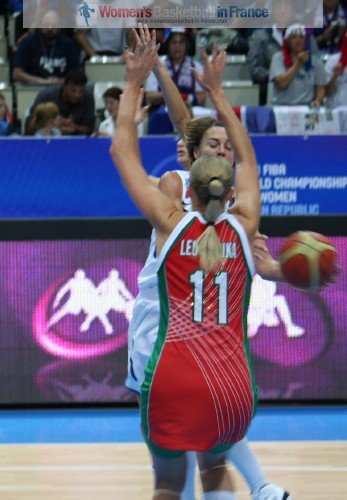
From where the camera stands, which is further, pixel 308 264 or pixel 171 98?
pixel 171 98

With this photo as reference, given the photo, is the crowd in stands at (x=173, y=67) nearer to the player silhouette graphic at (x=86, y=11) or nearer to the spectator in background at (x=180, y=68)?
the spectator in background at (x=180, y=68)

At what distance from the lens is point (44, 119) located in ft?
31.2

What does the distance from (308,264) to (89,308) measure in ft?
11.6

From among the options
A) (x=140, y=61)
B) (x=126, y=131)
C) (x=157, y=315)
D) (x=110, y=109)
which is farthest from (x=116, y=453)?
(x=110, y=109)

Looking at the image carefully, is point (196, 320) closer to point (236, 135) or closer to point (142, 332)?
point (236, 135)

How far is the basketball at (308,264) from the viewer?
391cm

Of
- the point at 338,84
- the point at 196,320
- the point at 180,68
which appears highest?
the point at 180,68

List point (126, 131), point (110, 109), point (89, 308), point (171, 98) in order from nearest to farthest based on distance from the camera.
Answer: point (126, 131) < point (171, 98) < point (89, 308) < point (110, 109)

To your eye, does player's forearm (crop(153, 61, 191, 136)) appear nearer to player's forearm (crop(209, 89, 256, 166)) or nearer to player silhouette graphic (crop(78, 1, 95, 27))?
player's forearm (crop(209, 89, 256, 166))

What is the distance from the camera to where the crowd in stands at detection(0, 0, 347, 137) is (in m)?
10.0

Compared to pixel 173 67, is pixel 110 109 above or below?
below

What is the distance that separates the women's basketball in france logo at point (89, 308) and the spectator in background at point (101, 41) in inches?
191

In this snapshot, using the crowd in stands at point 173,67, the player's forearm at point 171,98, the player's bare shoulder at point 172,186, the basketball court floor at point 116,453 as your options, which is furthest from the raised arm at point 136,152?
the crowd in stands at point 173,67

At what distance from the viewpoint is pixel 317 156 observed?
29.8 feet
